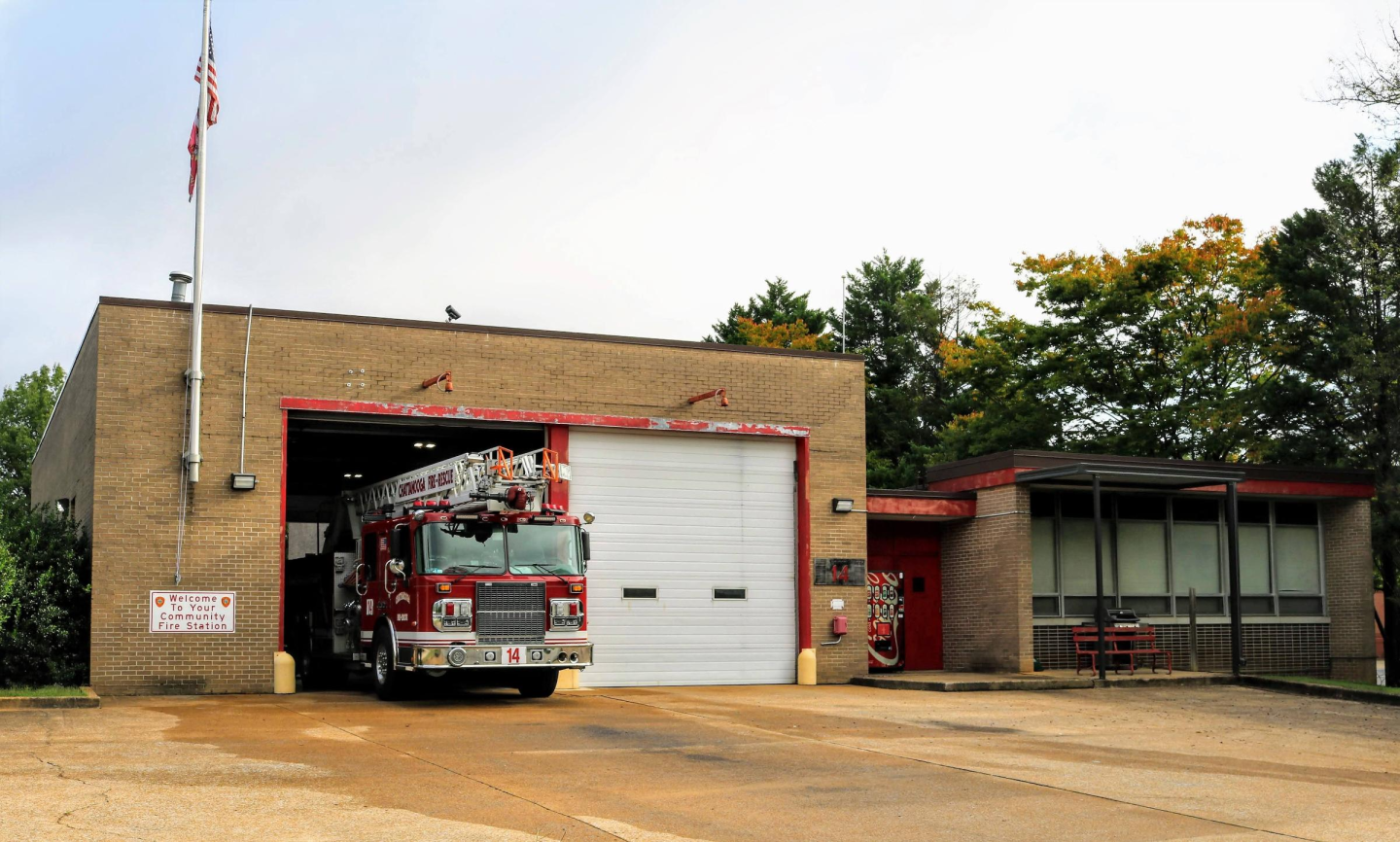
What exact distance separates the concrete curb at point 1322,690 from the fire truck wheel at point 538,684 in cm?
1182

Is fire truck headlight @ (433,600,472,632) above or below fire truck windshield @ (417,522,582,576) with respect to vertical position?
below

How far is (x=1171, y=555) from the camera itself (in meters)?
25.4

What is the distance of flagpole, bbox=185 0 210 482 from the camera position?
18.9m

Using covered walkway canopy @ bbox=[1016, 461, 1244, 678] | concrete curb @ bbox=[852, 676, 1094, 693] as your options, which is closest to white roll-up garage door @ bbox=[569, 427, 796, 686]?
concrete curb @ bbox=[852, 676, 1094, 693]

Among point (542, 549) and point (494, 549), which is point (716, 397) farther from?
point (494, 549)

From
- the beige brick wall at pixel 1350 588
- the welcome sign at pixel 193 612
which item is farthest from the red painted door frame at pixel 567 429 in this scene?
the beige brick wall at pixel 1350 588

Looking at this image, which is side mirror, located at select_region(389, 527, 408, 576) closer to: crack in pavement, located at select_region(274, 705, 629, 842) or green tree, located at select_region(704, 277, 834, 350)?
crack in pavement, located at select_region(274, 705, 629, 842)

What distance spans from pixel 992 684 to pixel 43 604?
13846 mm

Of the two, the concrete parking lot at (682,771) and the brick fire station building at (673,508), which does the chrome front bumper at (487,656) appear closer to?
the concrete parking lot at (682,771)

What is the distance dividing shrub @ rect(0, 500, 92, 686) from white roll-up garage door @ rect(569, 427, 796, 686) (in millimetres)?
7307

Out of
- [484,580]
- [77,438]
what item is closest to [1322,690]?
[484,580]

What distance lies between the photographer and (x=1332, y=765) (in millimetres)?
12836

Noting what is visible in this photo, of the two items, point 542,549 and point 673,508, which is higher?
point 673,508

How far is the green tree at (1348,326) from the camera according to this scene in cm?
2819
